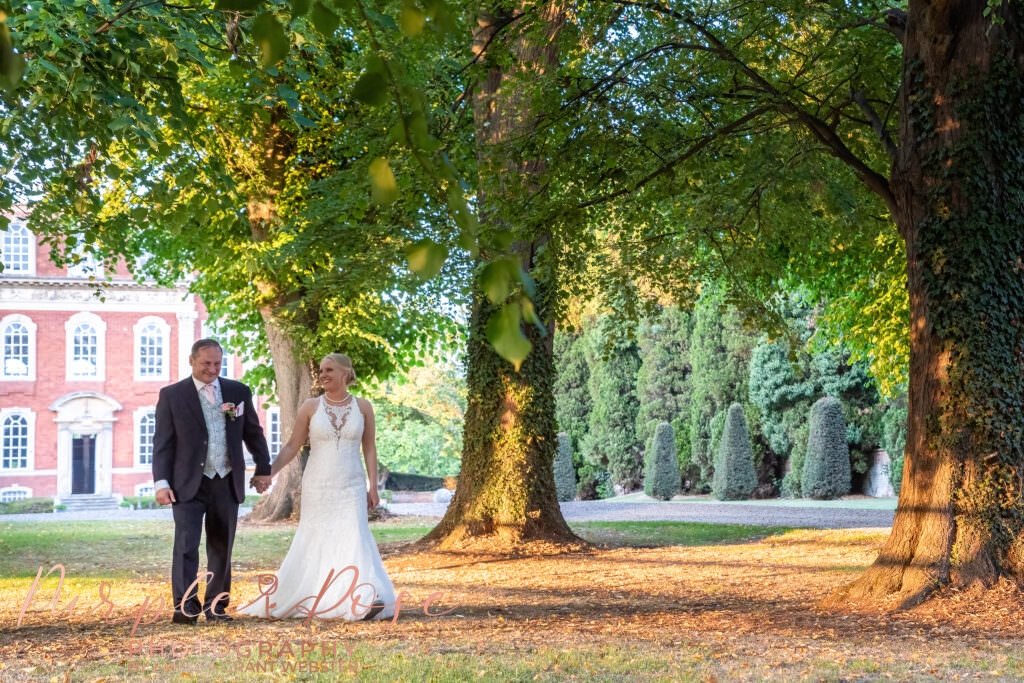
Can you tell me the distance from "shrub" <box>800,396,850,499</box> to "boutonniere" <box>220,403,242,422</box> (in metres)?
21.8

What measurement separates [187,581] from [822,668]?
398 cm

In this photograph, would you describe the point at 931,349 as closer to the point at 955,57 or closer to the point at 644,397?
the point at 955,57

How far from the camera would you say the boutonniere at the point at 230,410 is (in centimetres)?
680

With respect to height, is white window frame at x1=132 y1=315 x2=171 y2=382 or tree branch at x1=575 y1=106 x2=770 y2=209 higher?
white window frame at x1=132 y1=315 x2=171 y2=382

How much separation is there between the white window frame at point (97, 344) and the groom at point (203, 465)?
35.2 meters

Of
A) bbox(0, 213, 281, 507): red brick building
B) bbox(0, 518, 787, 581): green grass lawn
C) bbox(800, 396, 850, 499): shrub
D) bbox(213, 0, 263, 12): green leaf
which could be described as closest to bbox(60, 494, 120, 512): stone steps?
bbox(0, 213, 281, 507): red brick building

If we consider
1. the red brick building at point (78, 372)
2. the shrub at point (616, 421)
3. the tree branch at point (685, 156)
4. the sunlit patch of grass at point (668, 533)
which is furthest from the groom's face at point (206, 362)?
the red brick building at point (78, 372)

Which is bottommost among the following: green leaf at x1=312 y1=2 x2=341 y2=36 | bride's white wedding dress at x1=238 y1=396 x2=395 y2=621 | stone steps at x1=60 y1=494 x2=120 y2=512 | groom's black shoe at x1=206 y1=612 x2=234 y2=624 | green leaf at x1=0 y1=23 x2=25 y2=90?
stone steps at x1=60 y1=494 x2=120 y2=512

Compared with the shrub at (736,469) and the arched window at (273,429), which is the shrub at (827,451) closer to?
the shrub at (736,469)

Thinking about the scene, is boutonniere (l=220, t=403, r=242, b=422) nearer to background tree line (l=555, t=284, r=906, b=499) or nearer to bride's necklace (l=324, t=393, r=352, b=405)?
bride's necklace (l=324, t=393, r=352, b=405)

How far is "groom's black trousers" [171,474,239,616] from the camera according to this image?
6.68 m

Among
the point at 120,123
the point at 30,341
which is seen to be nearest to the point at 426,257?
the point at 120,123

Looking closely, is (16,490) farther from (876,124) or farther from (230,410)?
(876,124)

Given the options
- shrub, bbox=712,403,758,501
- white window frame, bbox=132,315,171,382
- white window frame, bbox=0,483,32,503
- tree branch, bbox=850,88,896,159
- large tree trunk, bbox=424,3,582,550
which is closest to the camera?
tree branch, bbox=850,88,896,159
